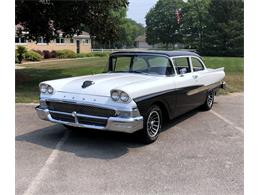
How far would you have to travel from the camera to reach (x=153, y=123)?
5965mm

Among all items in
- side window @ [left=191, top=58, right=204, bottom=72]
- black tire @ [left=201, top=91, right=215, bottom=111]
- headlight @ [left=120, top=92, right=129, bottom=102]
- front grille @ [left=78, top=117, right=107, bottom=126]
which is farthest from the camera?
black tire @ [left=201, top=91, right=215, bottom=111]

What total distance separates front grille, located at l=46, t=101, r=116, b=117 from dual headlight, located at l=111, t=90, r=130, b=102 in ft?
0.66

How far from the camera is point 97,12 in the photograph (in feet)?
46.2

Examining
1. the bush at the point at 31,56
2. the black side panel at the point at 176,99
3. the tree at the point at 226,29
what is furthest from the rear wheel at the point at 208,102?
the tree at the point at 226,29

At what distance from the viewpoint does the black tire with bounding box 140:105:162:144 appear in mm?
5695

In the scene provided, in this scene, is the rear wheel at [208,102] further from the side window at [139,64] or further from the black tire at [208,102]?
the side window at [139,64]

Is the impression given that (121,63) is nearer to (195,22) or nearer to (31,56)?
(31,56)

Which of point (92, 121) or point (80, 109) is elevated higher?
point (80, 109)

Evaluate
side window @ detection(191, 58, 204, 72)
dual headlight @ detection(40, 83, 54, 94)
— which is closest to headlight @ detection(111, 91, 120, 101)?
dual headlight @ detection(40, 83, 54, 94)

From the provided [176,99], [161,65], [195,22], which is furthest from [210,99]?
[195,22]

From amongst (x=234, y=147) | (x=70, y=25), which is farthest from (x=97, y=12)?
(x=234, y=147)

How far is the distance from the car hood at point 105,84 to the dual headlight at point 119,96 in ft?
0.22

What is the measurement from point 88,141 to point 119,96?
1170 mm

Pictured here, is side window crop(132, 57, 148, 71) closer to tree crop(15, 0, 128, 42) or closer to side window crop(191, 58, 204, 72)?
side window crop(191, 58, 204, 72)
